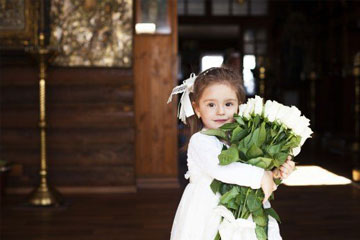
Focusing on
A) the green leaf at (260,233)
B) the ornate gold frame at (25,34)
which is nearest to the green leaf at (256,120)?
the green leaf at (260,233)

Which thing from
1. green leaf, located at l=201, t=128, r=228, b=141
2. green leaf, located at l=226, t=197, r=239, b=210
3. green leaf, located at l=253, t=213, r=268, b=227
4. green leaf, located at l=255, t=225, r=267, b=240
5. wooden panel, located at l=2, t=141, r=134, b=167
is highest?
green leaf, located at l=201, t=128, r=228, b=141

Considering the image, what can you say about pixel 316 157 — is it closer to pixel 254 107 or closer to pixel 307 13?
pixel 307 13

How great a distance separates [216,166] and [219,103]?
0.71 ft

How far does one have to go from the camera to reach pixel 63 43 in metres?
5.35

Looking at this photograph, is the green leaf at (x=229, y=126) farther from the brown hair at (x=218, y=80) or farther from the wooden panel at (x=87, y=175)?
the wooden panel at (x=87, y=175)

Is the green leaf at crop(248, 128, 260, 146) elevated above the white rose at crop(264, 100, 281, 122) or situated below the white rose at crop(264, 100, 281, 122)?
below

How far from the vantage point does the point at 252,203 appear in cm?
192

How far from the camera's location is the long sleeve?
1875 mm

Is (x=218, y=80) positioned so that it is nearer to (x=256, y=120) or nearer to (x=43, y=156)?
(x=256, y=120)

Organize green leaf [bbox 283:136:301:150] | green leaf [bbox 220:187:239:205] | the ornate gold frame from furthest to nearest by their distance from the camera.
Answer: the ornate gold frame → green leaf [bbox 220:187:239:205] → green leaf [bbox 283:136:301:150]

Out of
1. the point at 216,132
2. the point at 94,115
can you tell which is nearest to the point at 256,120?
the point at 216,132

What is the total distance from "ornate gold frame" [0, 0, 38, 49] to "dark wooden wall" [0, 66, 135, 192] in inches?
8.3

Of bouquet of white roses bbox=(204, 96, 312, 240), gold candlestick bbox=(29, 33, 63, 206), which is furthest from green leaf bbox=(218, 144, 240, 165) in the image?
gold candlestick bbox=(29, 33, 63, 206)

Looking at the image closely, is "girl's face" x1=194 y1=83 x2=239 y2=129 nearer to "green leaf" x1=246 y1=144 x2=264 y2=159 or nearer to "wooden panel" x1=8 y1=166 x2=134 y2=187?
"green leaf" x1=246 y1=144 x2=264 y2=159
